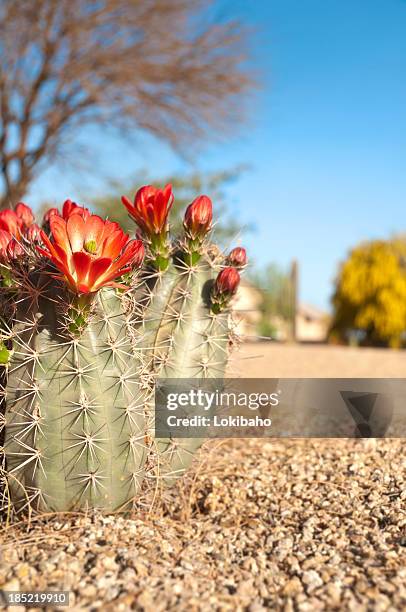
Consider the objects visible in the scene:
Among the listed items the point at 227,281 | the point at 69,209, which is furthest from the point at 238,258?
the point at 69,209

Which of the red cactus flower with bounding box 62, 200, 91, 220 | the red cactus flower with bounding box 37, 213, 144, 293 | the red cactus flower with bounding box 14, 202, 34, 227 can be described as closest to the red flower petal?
the red cactus flower with bounding box 37, 213, 144, 293

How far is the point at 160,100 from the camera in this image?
41.1 feet

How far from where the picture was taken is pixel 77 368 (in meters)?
1.99

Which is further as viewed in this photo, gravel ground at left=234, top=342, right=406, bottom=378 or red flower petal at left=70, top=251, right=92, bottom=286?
gravel ground at left=234, top=342, right=406, bottom=378

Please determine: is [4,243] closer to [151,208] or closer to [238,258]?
[151,208]

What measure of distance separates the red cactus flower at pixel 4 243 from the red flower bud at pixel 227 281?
0.79m

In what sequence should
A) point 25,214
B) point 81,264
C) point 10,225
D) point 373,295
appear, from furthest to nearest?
1. point 373,295
2. point 25,214
3. point 10,225
4. point 81,264

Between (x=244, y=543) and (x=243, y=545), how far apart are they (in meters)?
0.02

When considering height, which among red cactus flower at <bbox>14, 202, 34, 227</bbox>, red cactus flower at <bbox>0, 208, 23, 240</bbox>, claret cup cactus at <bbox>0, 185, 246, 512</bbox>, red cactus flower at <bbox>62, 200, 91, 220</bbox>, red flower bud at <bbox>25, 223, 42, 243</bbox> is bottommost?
claret cup cactus at <bbox>0, 185, 246, 512</bbox>

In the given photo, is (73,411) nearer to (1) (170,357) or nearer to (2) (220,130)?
(1) (170,357)

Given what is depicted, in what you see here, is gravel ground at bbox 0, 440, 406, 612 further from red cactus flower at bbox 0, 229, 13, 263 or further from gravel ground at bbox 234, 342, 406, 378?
gravel ground at bbox 234, 342, 406, 378

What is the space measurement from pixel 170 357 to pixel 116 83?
10.9m

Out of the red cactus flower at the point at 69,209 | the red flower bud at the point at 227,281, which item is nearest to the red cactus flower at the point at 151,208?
the red cactus flower at the point at 69,209

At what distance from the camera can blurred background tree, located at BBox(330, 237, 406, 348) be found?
13.8 m
